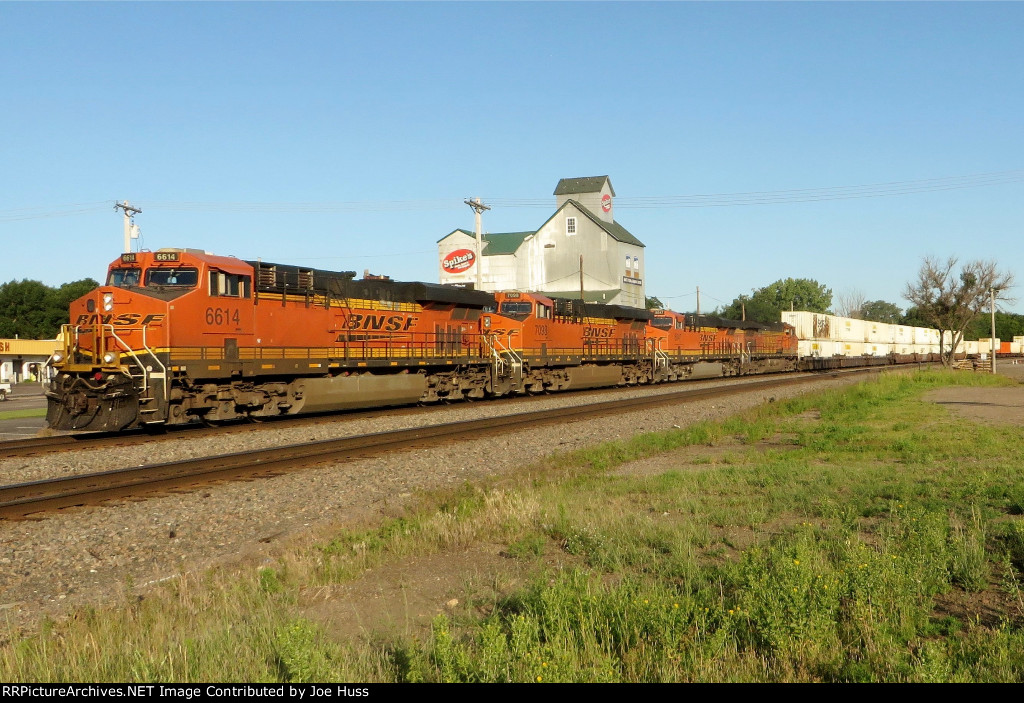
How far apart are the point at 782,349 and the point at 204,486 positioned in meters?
52.0

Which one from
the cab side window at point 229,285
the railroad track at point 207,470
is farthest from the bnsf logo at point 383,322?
the railroad track at point 207,470

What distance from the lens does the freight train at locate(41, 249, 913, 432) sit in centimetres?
1570

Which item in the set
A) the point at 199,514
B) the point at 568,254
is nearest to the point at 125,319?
the point at 199,514

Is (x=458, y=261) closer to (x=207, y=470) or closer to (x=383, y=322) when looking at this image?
(x=383, y=322)

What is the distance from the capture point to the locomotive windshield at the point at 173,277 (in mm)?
16828

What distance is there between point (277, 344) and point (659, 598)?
15.1 meters

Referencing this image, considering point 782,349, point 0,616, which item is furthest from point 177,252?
point 782,349

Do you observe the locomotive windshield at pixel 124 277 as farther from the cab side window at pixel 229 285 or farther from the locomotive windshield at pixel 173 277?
the cab side window at pixel 229 285

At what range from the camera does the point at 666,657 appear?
4.43 m

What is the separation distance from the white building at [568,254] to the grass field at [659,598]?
6439 cm

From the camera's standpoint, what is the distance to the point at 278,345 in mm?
18812

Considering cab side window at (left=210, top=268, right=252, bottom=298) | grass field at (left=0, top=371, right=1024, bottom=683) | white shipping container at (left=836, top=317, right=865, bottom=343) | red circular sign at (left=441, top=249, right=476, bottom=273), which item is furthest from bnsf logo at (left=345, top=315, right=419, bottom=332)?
red circular sign at (left=441, top=249, right=476, bottom=273)

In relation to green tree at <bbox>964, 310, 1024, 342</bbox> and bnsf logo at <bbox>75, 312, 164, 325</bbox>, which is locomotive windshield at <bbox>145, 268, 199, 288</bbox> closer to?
bnsf logo at <bbox>75, 312, 164, 325</bbox>

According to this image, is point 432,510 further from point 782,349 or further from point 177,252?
point 782,349
